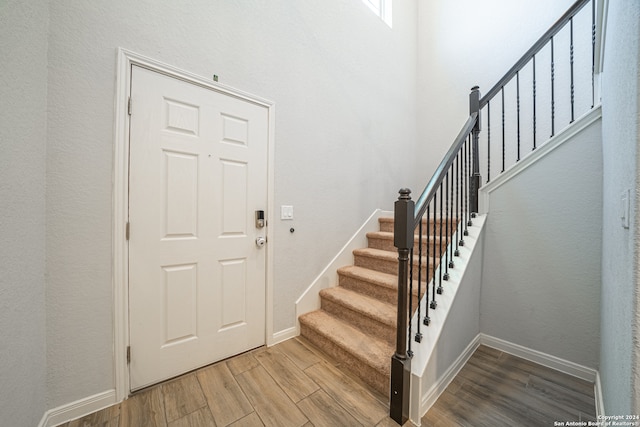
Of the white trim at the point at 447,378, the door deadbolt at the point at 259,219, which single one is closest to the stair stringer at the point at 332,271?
the door deadbolt at the point at 259,219

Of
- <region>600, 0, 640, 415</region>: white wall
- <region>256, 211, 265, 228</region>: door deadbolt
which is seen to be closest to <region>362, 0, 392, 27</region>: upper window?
<region>600, 0, 640, 415</region>: white wall

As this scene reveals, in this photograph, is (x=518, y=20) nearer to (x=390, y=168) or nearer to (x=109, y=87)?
(x=390, y=168)

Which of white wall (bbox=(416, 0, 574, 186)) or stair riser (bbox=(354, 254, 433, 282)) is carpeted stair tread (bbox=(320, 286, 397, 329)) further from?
white wall (bbox=(416, 0, 574, 186))

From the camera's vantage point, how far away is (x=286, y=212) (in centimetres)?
205

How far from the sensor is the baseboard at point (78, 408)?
1.20 meters

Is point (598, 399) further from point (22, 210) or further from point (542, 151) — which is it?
point (22, 210)

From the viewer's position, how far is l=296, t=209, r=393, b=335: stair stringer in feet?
7.07

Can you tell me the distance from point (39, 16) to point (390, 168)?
10.0 ft

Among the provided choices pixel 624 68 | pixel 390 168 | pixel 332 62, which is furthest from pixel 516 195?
pixel 332 62

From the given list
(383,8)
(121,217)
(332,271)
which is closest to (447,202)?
(332,271)

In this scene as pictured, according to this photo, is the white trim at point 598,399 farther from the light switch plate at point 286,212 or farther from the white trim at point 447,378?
the light switch plate at point 286,212

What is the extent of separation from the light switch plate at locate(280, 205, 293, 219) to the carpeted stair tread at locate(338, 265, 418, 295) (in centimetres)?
79

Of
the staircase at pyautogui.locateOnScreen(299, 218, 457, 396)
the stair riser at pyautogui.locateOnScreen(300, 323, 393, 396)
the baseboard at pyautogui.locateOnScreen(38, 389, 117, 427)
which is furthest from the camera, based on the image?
the staircase at pyautogui.locateOnScreen(299, 218, 457, 396)

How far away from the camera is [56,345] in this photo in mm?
1213
